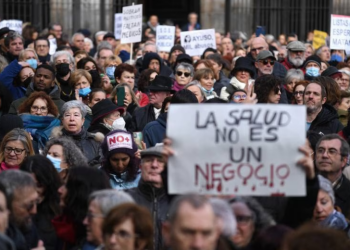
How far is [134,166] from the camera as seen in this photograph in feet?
32.3

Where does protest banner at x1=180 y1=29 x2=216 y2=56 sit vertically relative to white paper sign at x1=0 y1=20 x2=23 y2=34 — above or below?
below

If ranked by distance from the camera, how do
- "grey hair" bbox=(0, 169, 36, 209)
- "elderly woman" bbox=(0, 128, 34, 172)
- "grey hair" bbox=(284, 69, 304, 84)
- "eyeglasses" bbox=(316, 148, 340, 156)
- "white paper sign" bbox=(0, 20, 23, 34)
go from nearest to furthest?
"grey hair" bbox=(0, 169, 36, 209) → "eyeglasses" bbox=(316, 148, 340, 156) → "elderly woman" bbox=(0, 128, 34, 172) → "grey hair" bbox=(284, 69, 304, 84) → "white paper sign" bbox=(0, 20, 23, 34)

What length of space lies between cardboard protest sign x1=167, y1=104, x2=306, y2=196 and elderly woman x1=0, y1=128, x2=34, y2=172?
3194mm

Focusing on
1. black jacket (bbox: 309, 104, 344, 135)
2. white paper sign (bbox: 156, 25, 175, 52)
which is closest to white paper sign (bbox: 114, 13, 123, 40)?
white paper sign (bbox: 156, 25, 175, 52)

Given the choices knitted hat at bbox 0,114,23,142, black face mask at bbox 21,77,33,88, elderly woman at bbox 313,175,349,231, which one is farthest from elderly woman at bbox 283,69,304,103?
elderly woman at bbox 313,175,349,231

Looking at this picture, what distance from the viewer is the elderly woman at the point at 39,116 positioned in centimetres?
1201

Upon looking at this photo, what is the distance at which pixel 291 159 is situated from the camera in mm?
7270

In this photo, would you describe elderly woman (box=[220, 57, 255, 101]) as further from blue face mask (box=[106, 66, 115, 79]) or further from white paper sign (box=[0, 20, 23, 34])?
white paper sign (box=[0, 20, 23, 34])

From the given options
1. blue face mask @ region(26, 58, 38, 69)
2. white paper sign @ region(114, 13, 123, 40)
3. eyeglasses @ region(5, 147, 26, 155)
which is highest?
white paper sign @ region(114, 13, 123, 40)

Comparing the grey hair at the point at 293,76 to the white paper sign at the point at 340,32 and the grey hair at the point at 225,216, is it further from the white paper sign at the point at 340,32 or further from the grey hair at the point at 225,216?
the grey hair at the point at 225,216

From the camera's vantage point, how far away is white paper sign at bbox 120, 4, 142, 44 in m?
19.2

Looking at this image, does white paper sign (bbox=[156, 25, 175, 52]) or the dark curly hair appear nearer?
the dark curly hair

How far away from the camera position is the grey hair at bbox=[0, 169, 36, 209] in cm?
768

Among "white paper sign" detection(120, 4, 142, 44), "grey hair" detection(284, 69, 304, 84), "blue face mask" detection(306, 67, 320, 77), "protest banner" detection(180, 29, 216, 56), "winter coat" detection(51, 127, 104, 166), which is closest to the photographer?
"winter coat" detection(51, 127, 104, 166)
